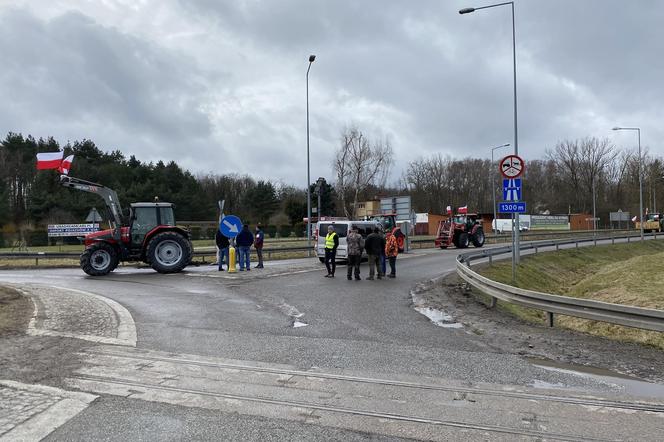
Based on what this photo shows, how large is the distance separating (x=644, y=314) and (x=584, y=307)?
1054 mm

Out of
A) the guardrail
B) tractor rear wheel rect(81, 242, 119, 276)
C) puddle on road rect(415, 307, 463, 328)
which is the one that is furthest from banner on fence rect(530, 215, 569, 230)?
puddle on road rect(415, 307, 463, 328)

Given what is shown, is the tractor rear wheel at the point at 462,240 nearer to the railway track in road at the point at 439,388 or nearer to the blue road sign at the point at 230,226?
the blue road sign at the point at 230,226

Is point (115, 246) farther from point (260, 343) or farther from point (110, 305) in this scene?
point (260, 343)

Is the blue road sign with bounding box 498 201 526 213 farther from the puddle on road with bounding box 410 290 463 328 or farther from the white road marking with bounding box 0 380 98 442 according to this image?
the white road marking with bounding box 0 380 98 442

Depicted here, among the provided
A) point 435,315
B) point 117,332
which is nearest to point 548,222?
point 435,315

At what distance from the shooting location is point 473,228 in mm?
35188

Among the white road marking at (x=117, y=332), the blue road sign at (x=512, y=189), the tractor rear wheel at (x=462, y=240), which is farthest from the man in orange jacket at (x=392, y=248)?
the tractor rear wheel at (x=462, y=240)

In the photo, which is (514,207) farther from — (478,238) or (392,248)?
(478,238)

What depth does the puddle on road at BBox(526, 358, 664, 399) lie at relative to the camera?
5302 millimetres

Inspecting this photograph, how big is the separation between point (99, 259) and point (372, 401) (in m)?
15.0

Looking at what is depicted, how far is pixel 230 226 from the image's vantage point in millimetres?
17109

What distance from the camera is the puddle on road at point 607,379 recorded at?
530cm

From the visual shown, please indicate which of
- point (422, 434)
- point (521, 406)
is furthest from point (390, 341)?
point (422, 434)

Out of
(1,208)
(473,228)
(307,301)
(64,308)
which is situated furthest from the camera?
(1,208)
